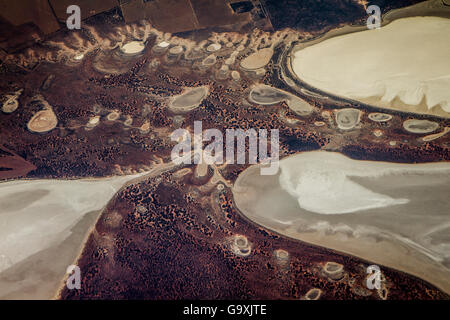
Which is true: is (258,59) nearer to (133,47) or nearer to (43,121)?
(133,47)
